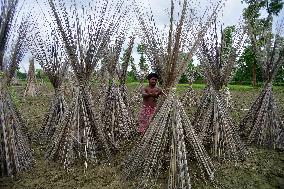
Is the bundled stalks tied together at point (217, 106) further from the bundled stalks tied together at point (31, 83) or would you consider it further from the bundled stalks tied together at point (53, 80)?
the bundled stalks tied together at point (31, 83)

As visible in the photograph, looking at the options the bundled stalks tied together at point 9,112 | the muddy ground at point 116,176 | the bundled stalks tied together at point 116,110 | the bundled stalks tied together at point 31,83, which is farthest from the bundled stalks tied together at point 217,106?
the bundled stalks tied together at point 31,83

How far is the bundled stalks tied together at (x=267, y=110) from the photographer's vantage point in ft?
25.2

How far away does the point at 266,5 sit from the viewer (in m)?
25.8

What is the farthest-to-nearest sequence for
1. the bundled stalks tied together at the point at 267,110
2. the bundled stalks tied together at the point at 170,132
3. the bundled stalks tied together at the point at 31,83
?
the bundled stalks tied together at the point at 31,83 < the bundled stalks tied together at the point at 267,110 < the bundled stalks tied together at the point at 170,132

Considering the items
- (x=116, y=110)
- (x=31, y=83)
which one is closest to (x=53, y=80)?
(x=116, y=110)

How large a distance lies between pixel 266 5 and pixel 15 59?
21.9 m

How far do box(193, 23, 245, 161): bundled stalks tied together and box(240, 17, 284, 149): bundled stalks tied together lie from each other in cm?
79

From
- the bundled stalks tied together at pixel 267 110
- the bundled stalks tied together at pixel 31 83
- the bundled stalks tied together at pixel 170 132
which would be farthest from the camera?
the bundled stalks tied together at pixel 31 83

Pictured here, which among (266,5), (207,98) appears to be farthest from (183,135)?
(266,5)

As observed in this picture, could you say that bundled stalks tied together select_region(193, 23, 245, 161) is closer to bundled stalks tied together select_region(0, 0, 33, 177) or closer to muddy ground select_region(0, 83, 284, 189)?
muddy ground select_region(0, 83, 284, 189)

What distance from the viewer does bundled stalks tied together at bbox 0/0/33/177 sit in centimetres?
604

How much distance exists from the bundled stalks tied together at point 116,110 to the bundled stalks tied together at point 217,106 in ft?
4.44

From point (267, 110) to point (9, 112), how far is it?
462cm

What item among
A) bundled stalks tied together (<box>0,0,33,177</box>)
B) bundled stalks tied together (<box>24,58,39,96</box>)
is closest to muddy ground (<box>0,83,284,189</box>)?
bundled stalks tied together (<box>0,0,33,177</box>)
